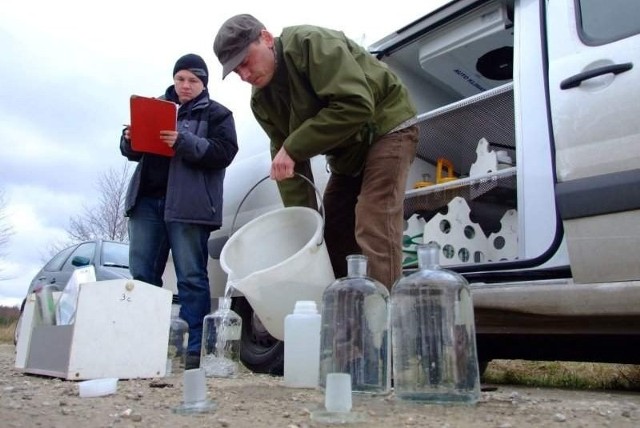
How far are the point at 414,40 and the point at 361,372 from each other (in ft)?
6.00

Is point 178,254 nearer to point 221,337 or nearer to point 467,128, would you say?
point 221,337

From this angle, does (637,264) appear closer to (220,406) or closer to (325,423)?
(325,423)

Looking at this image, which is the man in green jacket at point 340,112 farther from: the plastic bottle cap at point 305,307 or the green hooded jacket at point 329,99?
the plastic bottle cap at point 305,307

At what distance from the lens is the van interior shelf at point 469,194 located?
105 inches

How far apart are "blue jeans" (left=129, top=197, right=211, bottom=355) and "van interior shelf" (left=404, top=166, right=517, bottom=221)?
41.9 inches

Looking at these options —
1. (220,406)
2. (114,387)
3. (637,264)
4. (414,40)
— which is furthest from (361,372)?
(414,40)

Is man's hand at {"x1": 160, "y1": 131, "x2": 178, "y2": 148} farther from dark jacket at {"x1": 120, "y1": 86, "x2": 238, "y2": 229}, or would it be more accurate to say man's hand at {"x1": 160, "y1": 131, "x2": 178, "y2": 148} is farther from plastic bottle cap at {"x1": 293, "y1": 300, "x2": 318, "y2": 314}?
plastic bottle cap at {"x1": 293, "y1": 300, "x2": 318, "y2": 314}

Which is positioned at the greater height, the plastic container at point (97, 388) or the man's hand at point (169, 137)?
the man's hand at point (169, 137)

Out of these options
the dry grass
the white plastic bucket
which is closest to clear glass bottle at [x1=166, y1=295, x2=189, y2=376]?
the white plastic bucket

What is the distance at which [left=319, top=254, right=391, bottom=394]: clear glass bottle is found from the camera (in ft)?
5.56

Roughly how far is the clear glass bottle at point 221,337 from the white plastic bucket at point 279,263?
0.45 metres

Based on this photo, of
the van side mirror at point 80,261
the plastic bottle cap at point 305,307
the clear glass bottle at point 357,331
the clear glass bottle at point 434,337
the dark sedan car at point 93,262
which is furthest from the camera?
the dark sedan car at point 93,262

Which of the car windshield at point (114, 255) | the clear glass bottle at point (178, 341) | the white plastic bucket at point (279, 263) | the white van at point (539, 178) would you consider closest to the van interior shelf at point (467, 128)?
the white van at point (539, 178)

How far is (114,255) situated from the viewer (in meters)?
6.60
